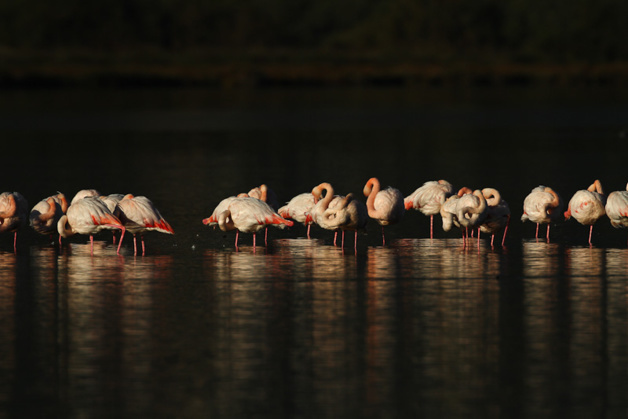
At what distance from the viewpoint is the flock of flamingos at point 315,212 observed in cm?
1427

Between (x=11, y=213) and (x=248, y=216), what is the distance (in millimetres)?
2680

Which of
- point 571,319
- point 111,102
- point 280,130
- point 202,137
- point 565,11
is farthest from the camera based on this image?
point 565,11

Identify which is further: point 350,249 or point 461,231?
point 461,231

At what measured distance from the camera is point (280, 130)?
39844 mm

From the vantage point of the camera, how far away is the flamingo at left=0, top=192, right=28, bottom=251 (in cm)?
1466

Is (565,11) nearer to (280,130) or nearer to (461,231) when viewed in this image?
(280,130)

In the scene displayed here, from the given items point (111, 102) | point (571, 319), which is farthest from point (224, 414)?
point (111, 102)

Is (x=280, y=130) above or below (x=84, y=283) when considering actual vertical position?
above

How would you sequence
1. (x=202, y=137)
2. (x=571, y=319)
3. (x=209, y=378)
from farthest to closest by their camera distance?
1. (x=202, y=137)
2. (x=571, y=319)
3. (x=209, y=378)

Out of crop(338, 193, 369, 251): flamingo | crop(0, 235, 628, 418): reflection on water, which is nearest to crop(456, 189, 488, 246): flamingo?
crop(0, 235, 628, 418): reflection on water

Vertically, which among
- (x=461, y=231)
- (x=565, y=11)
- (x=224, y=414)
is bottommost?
(x=224, y=414)

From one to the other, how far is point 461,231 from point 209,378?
800 centimetres

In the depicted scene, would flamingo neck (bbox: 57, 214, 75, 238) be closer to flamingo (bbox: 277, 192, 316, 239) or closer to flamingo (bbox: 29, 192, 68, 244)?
flamingo (bbox: 29, 192, 68, 244)

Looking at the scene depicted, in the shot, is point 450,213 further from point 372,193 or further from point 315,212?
point 315,212
